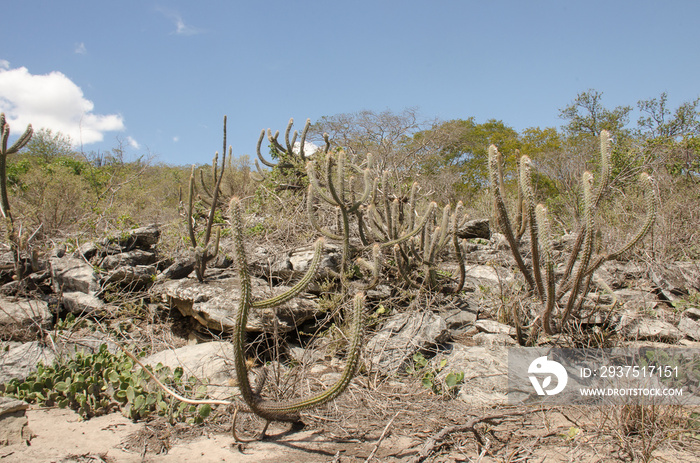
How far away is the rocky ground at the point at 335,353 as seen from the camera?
2721 millimetres

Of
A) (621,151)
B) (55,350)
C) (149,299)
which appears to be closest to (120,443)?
(55,350)

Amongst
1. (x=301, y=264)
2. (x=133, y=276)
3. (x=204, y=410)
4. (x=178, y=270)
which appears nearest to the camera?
(x=204, y=410)

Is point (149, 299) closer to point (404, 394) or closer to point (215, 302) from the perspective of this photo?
point (215, 302)

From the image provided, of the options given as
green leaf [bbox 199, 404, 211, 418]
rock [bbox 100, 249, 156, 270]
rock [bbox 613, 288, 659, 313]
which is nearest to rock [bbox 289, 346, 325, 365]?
green leaf [bbox 199, 404, 211, 418]

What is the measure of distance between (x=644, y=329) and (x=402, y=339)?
7.82 feet

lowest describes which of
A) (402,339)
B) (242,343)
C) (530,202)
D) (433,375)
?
(433,375)

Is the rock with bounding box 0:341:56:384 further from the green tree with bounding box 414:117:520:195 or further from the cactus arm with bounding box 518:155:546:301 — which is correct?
the green tree with bounding box 414:117:520:195

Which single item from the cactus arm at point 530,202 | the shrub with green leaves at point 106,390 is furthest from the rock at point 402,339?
the shrub with green leaves at point 106,390

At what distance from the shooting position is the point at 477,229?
24.9ft

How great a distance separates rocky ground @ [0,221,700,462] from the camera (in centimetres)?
272

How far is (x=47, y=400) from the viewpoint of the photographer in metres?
3.34

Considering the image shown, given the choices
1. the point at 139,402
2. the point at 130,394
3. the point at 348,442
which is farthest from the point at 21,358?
the point at 348,442

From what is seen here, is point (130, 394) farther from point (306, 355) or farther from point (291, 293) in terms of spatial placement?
point (291, 293)

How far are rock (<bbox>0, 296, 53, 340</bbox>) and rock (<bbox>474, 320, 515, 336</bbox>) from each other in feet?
14.7
